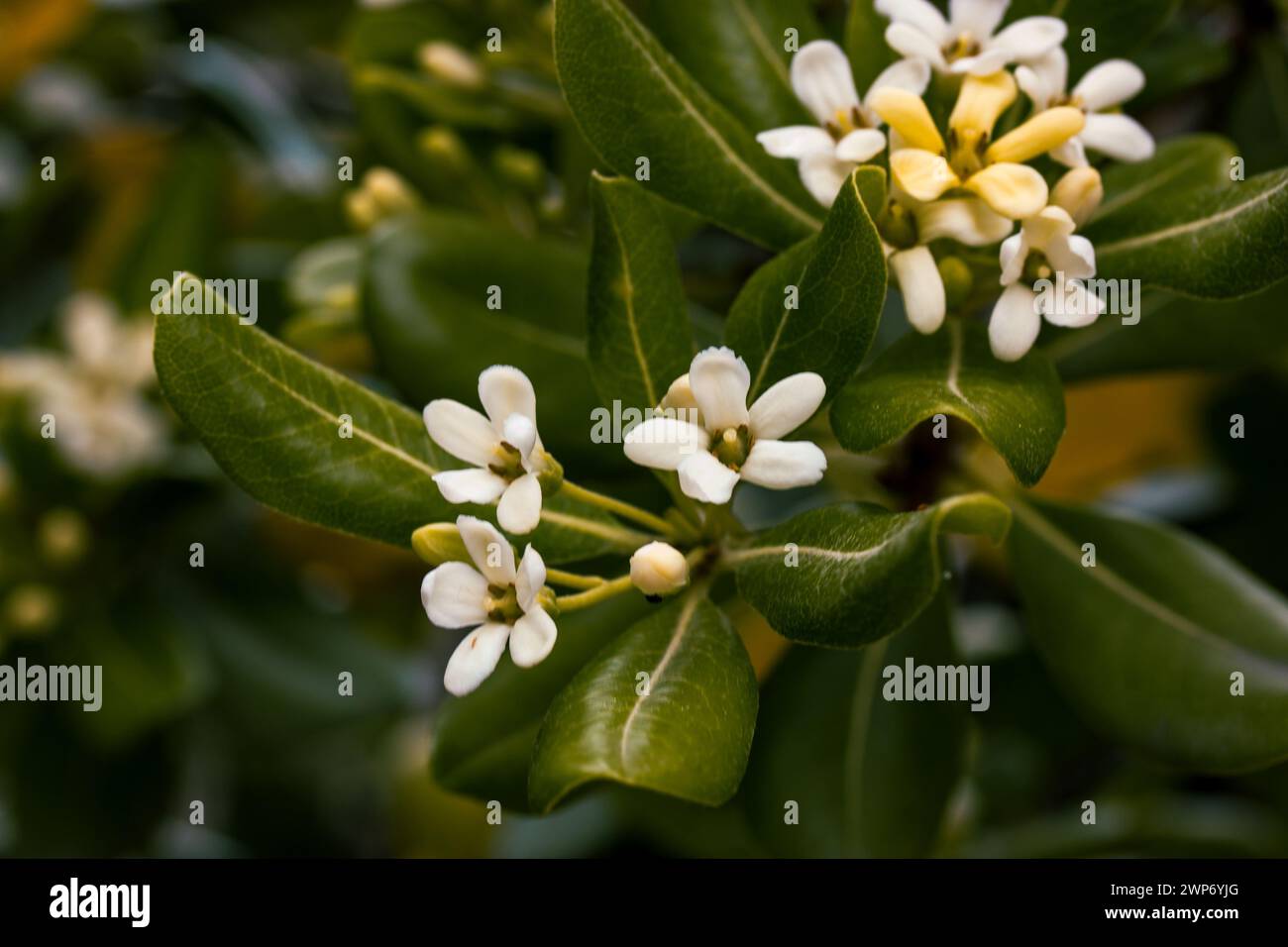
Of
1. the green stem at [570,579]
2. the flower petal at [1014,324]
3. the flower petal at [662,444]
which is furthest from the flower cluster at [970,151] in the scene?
the green stem at [570,579]

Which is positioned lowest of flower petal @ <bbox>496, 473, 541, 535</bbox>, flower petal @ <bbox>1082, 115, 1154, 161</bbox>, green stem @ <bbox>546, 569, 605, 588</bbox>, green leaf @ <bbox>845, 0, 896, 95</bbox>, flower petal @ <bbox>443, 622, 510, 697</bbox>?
flower petal @ <bbox>443, 622, 510, 697</bbox>

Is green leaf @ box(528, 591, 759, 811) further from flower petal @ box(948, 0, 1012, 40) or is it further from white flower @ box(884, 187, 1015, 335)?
flower petal @ box(948, 0, 1012, 40)

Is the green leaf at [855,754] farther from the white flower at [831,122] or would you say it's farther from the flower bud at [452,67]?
the flower bud at [452,67]

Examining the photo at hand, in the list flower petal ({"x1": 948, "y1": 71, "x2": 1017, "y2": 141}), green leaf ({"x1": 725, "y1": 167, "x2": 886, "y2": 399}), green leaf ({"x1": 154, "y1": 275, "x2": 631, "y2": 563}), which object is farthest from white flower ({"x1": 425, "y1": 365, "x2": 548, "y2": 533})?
flower petal ({"x1": 948, "y1": 71, "x2": 1017, "y2": 141})

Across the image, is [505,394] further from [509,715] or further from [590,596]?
[509,715]
